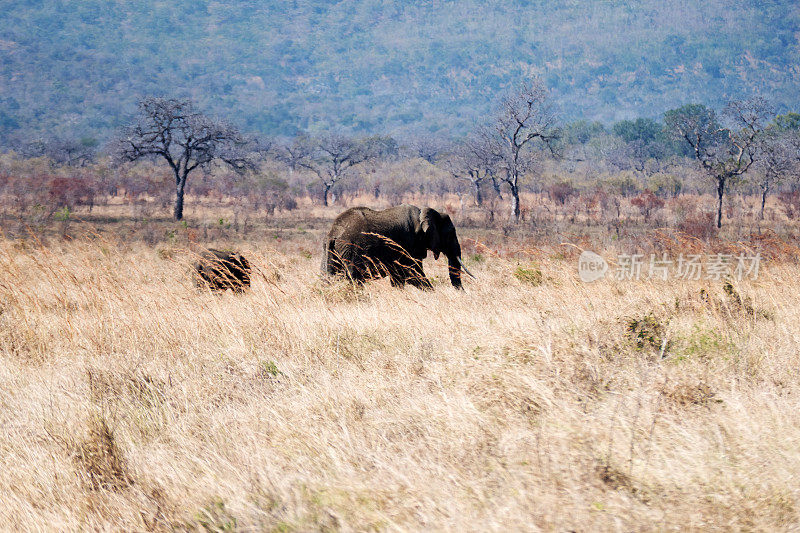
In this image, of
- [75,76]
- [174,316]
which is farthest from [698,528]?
[75,76]

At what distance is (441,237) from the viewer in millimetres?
9859

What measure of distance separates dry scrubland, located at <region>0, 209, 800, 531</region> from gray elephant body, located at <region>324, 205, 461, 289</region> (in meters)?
2.56

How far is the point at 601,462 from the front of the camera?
2.89 meters

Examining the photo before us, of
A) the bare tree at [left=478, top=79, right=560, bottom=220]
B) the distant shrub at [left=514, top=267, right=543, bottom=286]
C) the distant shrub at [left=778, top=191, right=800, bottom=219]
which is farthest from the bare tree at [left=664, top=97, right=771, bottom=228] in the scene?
the distant shrub at [left=514, top=267, right=543, bottom=286]

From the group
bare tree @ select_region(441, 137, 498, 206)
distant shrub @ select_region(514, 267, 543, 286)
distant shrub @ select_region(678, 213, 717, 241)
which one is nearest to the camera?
distant shrub @ select_region(514, 267, 543, 286)

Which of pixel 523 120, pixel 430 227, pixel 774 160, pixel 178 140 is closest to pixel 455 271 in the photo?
pixel 430 227

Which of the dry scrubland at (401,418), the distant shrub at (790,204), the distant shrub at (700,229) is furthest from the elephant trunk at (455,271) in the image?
the distant shrub at (790,204)

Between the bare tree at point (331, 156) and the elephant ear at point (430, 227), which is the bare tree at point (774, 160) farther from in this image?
the elephant ear at point (430, 227)

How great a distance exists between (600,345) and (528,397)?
133 cm

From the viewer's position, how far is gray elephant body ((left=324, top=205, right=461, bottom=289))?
909cm

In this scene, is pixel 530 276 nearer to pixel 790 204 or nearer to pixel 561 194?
pixel 561 194

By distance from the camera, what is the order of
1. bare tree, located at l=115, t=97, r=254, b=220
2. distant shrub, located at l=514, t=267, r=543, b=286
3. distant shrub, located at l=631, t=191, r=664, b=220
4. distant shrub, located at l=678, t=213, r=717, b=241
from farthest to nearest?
bare tree, located at l=115, t=97, r=254, b=220, distant shrub, located at l=631, t=191, r=664, b=220, distant shrub, located at l=678, t=213, r=717, b=241, distant shrub, located at l=514, t=267, r=543, b=286

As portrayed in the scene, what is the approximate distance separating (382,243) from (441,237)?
1172mm

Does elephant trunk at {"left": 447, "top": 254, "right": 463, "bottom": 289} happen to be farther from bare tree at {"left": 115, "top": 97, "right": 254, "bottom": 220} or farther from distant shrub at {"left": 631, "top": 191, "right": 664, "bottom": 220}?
bare tree at {"left": 115, "top": 97, "right": 254, "bottom": 220}
